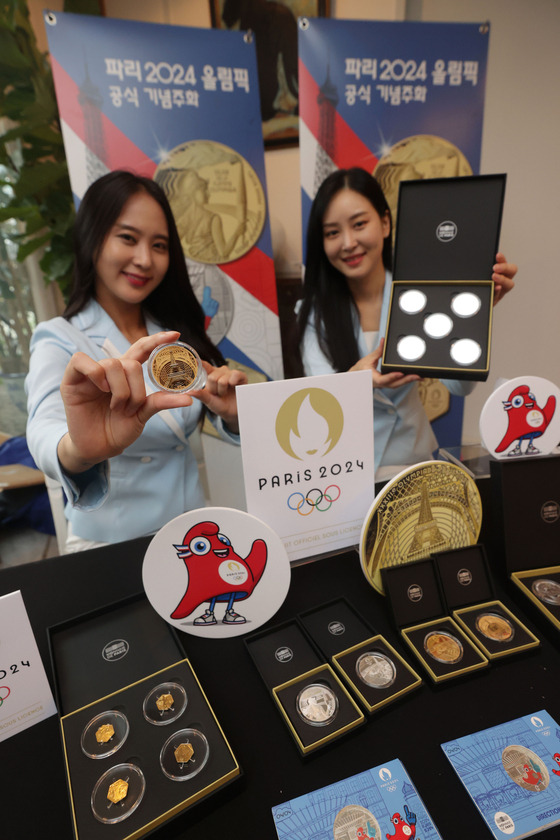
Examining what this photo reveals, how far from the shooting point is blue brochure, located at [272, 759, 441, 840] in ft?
1.56

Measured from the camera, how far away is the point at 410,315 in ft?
3.79

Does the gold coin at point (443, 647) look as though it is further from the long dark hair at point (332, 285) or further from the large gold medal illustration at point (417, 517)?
the long dark hair at point (332, 285)

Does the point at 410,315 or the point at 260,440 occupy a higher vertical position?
the point at 410,315

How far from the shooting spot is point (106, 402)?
2.71 ft

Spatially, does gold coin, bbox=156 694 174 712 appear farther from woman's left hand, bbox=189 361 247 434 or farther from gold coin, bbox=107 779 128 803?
woman's left hand, bbox=189 361 247 434

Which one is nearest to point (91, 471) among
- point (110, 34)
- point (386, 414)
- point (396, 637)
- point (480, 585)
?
point (396, 637)

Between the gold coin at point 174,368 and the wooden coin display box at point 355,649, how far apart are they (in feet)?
1.56

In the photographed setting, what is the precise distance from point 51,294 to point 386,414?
2367 mm

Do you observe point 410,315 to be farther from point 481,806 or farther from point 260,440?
point 481,806

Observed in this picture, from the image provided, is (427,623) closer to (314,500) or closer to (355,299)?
(314,500)

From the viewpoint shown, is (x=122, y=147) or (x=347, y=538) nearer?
(x=347, y=538)

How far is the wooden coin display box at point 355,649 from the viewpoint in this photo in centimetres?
61

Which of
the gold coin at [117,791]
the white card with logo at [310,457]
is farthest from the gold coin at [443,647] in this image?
the gold coin at [117,791]

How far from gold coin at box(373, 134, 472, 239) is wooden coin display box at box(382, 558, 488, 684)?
166 centimetres
